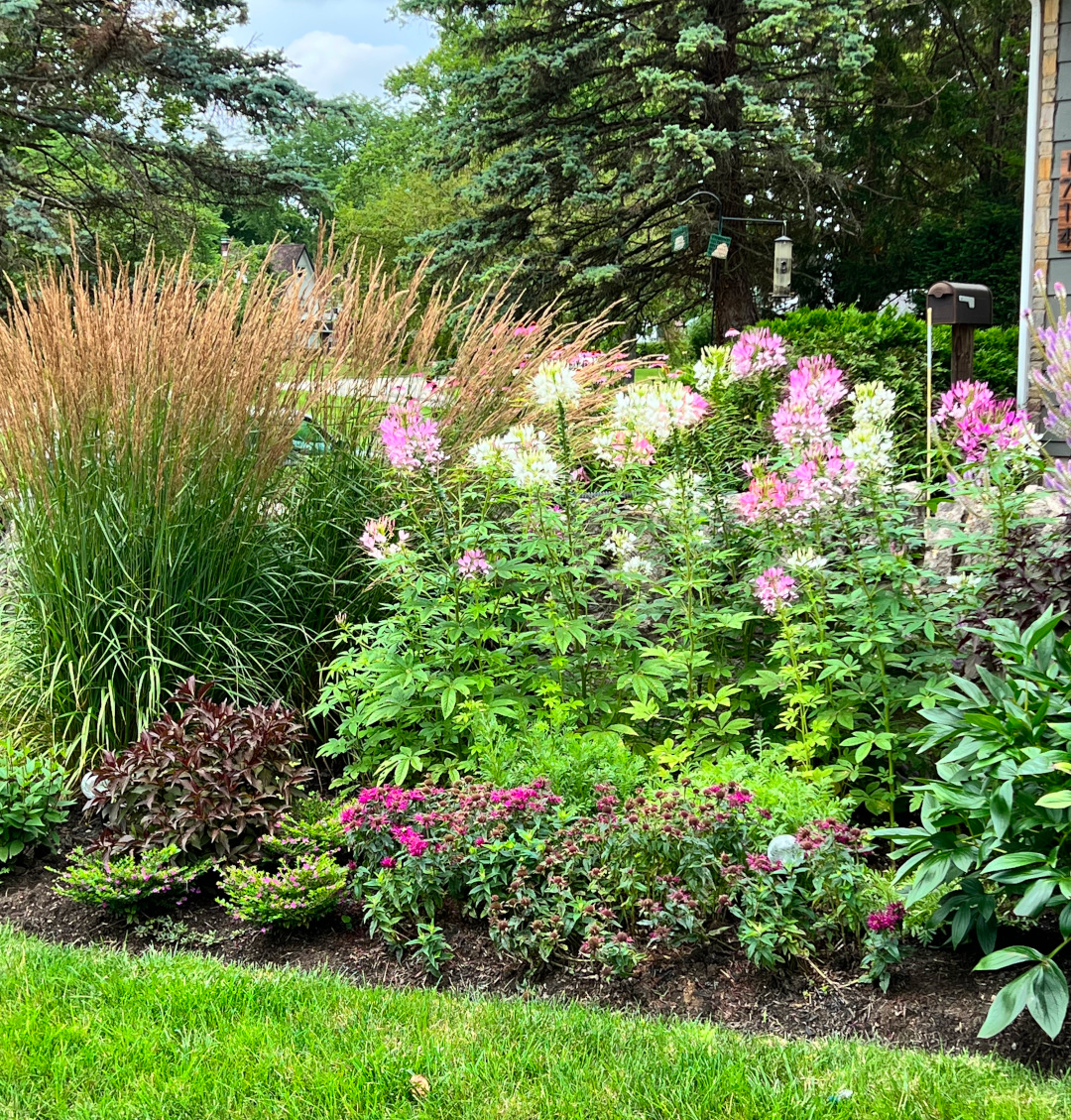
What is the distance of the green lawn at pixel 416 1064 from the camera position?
78.8 inches

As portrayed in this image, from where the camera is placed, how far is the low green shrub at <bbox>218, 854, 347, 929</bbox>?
2826 millimetres

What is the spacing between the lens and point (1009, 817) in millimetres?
2230

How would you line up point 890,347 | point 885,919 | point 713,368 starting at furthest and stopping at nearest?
point 890,347
point 713,368
point 885,919

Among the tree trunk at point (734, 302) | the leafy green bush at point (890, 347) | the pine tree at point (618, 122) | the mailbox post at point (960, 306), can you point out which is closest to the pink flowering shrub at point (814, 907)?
the mailbox post at point (960, 306)

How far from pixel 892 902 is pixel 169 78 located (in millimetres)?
13566

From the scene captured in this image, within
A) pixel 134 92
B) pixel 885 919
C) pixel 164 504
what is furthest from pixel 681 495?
pixel 134 92

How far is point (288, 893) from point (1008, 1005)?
6.06 ft

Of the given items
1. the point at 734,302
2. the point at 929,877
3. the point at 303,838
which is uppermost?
the point at 734,302

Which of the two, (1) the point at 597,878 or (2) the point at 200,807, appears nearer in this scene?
(1) the point at 597,878

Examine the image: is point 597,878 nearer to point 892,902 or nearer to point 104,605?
point 892,902

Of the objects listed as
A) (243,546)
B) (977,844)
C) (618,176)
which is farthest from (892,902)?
(618,176)

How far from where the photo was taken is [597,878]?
267 cm

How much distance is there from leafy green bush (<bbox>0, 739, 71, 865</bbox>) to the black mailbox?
4111mm

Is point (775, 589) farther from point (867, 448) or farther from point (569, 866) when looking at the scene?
point (569, 866)
